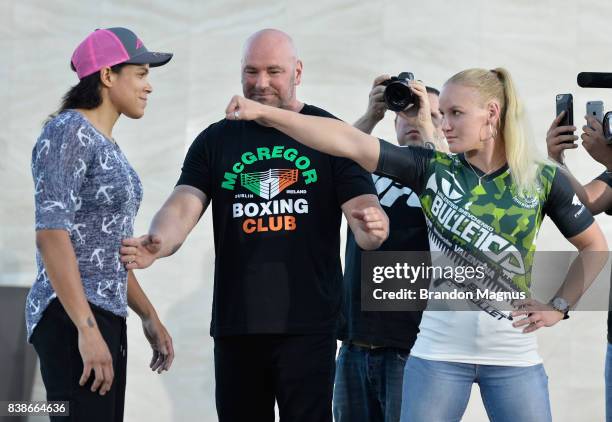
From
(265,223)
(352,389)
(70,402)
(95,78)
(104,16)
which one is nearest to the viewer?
(70,402)

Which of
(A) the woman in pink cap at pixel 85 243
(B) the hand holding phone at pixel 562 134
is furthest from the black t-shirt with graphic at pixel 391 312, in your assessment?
(A) the woman in pink cap at pixel 85 243

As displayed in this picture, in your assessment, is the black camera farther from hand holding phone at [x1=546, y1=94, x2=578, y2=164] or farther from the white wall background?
the white wall background

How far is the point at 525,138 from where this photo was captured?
104 inches

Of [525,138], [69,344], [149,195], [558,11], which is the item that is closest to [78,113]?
[69,344]

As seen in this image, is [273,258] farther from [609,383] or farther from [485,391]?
[609,383]

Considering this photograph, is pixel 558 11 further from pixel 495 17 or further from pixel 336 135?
pixel 336 135

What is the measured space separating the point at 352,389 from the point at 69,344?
120 cm

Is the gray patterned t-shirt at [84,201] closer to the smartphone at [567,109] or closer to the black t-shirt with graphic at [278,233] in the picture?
the black t-shirt with graphic at [278,233]

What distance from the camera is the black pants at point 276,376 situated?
2.82 m

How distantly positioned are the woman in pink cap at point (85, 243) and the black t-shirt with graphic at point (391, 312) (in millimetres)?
917

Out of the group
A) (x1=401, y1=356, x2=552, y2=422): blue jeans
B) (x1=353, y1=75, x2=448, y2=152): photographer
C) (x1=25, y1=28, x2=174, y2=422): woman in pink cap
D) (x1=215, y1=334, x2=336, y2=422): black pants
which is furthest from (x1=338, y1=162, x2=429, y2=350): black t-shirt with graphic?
(x1=25, y1=28, x2=174, y2=422): woman in pink cap

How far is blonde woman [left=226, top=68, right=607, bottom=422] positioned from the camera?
2.53 metres

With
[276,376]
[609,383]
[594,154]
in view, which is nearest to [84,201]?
[276,376]

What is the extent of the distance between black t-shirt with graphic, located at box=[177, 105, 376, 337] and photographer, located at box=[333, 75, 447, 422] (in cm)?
32
